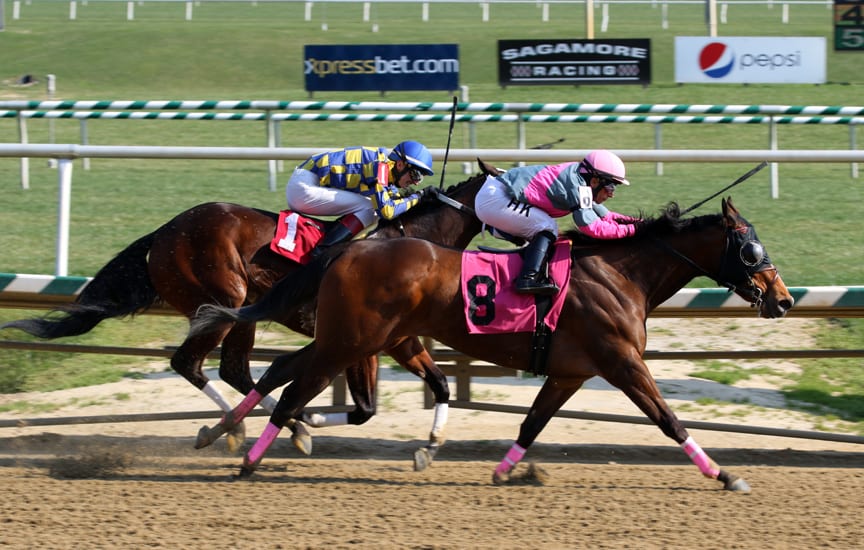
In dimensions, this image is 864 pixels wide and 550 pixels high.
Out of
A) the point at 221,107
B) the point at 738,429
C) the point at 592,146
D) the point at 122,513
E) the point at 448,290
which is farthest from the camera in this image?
the point at 592,146

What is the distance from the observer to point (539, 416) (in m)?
5.73

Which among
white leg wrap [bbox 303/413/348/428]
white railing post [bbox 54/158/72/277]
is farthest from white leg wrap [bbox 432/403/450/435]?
white railing post [bbox 54/158/72/277]

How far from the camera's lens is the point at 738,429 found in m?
6.32

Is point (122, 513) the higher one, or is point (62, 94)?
point (62, 94)

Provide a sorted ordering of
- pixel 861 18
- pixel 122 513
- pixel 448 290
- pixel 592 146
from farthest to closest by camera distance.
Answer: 1. pixel 861 18
2. pixel 592 146
3. pixel 448 290
4. pixel 122 513

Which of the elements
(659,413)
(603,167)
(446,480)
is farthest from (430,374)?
(603,167)

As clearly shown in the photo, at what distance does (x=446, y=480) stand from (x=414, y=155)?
1765 mm

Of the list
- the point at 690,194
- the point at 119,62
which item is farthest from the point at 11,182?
the point at 119,62

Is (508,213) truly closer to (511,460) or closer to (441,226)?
(441,226)

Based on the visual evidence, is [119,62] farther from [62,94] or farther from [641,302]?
[641,302]

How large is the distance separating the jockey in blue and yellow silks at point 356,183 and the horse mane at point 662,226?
1.00 m

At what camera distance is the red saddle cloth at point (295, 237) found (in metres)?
6.23

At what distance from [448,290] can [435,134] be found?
1180cm

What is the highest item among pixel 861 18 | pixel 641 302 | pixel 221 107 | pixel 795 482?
pixel 861 18
